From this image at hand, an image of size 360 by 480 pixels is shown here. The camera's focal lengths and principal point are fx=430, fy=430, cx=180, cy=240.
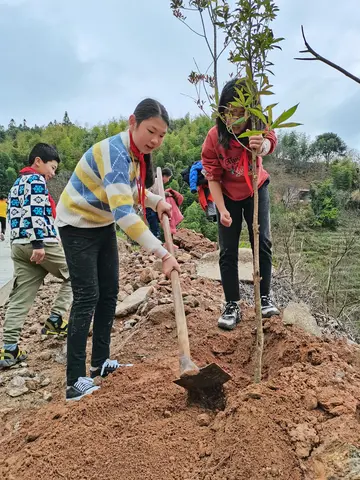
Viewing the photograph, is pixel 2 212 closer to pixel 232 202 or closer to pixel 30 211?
pixel 30 211

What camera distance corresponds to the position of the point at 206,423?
5.42 feet

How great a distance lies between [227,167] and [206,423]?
1.54 metres

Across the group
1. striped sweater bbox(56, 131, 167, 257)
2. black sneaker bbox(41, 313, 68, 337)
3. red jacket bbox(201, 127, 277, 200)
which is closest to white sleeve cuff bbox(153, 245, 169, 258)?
striped sweater bbox(56, 131, 167, 257)

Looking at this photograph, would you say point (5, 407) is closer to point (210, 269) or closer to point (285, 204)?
point (210, 269)

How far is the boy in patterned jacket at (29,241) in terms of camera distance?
311cm

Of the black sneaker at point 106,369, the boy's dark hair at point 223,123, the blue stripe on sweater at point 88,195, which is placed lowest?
the black sneaker at point 106,369

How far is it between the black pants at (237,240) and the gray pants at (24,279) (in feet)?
4.30

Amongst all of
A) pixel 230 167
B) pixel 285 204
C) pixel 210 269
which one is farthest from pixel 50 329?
pixel 285 204

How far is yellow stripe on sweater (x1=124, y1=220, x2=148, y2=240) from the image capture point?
6.45 feet

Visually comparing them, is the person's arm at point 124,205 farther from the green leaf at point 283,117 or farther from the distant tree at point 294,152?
the distant tree at point 294,152

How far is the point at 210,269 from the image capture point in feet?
18.2

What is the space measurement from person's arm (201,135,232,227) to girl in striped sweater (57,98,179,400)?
49cm

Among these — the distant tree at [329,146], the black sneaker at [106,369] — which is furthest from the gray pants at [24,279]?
the distant tree at [329,146]

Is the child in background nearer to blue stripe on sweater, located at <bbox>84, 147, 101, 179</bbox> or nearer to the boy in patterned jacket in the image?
the boy in patterned jacket
